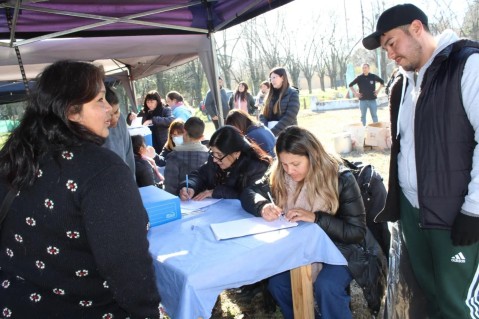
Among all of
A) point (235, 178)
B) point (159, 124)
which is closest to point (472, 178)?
point (235, 178)

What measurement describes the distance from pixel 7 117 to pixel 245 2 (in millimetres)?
14529

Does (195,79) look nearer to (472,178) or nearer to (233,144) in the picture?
(233,144)

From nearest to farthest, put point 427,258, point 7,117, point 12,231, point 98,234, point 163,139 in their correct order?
point 98,234 → point 12,231 → point 427,258 → point 163,139 → point 7,117

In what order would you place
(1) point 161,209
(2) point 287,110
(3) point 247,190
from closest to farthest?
(1) point 161,209 < (3) point 247,190 < (2) point 287,110

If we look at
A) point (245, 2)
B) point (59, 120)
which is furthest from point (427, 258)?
point (245, 2)

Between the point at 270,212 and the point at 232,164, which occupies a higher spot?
the point at 232,164

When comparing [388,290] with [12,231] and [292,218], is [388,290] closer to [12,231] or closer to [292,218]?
[292,218]

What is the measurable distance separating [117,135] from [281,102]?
203cm

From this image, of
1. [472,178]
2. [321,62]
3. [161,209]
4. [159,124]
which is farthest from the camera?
[321,62]

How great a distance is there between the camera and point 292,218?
6.02ft

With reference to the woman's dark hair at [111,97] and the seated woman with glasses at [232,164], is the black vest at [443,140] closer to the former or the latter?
the seated woman with glasses at [232,164]

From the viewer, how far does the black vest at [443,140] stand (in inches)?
57.9

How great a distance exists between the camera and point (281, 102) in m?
4.14

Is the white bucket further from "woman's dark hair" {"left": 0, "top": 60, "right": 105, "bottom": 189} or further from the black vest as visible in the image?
"woman's dark hair" {"left": 0, "top": 60, "right": 105, "bottom": 189}
